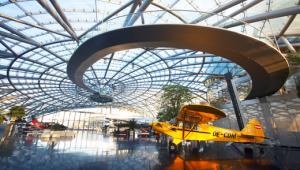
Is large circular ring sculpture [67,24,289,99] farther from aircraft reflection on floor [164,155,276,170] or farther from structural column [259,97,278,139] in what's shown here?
structural column [259,97,278,139]

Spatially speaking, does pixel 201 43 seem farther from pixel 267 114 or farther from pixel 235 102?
pixel 267 114

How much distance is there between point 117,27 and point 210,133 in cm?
1311

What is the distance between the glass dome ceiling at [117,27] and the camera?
590 inches

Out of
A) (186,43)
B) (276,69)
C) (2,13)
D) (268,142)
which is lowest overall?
(268,142)

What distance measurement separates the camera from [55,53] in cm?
2905

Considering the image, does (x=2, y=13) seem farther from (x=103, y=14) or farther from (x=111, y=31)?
(x=111, y=31)

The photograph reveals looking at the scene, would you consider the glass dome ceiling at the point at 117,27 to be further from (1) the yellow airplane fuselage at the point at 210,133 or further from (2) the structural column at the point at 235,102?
(1) the yellow airplane fuselage at the point at 210,133

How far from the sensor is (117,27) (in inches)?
492

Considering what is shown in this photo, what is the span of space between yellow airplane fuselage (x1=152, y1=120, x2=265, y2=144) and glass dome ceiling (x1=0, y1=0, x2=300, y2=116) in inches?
360

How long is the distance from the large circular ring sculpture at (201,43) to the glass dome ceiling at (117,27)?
1.01 metres

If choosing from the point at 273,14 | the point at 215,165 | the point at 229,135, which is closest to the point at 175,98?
the point at 229,135

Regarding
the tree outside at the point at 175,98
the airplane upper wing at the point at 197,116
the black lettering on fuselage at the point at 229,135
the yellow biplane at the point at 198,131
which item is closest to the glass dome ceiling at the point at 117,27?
the tree outside at the point at 175,98

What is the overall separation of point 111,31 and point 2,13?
540 inches

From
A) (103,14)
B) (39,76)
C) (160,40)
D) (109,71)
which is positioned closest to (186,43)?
(160,40)
